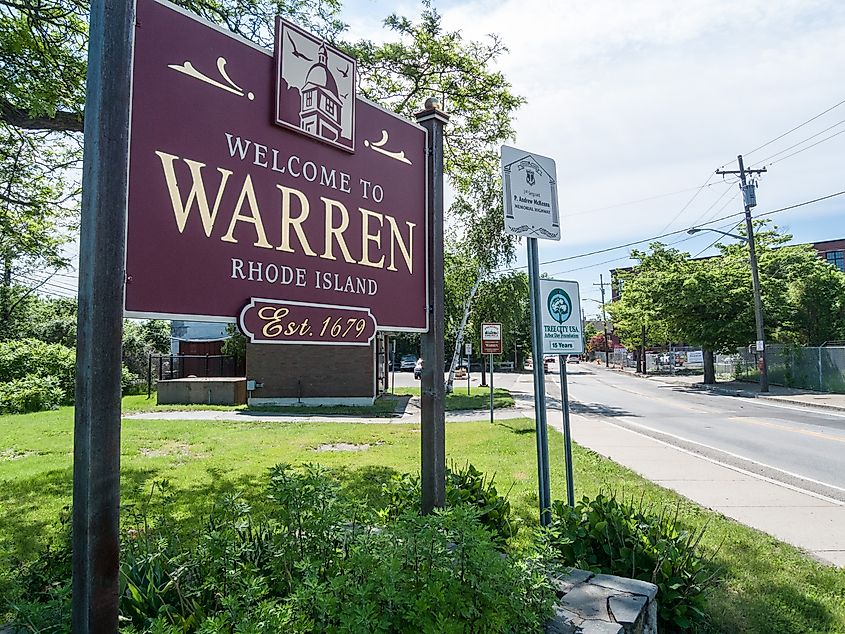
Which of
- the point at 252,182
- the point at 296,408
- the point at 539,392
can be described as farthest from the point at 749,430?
the point at 252,182

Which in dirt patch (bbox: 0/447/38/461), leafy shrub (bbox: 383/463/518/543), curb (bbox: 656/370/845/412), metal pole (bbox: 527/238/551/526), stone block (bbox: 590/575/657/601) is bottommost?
curb (bbox: 656/370/845/412)

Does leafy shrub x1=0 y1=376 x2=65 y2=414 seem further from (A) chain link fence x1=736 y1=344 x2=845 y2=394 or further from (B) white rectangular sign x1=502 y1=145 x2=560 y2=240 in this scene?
(A) chain link fence x1=736 y1=344 x2=845 y2=394

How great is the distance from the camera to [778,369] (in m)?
24.5

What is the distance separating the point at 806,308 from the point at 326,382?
73.7ft

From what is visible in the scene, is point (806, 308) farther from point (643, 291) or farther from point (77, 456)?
point (77, 456)

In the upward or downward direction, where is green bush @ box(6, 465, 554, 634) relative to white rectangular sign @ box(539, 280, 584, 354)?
downward

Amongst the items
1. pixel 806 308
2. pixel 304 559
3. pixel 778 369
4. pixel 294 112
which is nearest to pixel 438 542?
pixel 304 559

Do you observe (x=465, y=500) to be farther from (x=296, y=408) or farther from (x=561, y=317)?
(x=296, y=408)

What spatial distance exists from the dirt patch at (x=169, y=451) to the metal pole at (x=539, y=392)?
676cm

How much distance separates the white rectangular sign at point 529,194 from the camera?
3814 millimetres

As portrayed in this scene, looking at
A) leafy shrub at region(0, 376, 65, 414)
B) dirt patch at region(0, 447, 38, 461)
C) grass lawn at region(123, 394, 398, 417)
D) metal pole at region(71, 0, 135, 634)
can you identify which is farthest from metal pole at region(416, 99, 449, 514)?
leafy shrub at region(0, 376, 65, 414)

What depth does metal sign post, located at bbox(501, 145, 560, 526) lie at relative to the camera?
3.73 metres

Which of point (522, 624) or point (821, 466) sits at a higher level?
point (522, 624)

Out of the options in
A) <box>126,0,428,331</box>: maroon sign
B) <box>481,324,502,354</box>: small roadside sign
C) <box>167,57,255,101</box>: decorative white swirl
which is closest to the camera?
<box>126,0,428,331</box>: maroon sign
